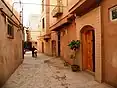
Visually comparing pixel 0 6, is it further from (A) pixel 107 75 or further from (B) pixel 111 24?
(A) pixel 107 75

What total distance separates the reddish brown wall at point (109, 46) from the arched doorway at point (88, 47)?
222cm

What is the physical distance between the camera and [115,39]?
22.3 ft

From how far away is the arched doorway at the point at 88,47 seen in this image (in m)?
10.0

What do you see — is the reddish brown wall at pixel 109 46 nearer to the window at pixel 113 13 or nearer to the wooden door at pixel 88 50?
the window at pixel 113 13

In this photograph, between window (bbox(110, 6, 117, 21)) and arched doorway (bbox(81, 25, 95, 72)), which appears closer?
window (bbox(110, 6, 117, 21))

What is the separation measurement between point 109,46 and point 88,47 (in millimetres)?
3406

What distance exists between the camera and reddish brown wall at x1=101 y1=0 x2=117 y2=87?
270 inches

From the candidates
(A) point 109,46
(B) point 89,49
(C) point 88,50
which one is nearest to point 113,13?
(A) point 109,46

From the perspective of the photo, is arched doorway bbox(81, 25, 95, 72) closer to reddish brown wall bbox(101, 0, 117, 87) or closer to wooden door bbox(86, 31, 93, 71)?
wooden door bbox(86, 31, 93, 71)

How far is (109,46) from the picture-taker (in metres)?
7.31

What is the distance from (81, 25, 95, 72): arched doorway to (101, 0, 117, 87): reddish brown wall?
2.22m

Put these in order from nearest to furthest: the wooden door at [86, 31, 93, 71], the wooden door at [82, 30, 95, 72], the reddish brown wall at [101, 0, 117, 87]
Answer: the reddish brown wall at [101, 0, 117, 87]
the wooden door at [82, 30, 95, 72]
the wooden door at [86, 31, 93, 71]

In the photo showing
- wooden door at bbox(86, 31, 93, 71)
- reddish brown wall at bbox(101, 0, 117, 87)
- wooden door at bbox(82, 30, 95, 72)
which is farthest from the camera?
wooden door at bbox(86, 31, 93, 71)

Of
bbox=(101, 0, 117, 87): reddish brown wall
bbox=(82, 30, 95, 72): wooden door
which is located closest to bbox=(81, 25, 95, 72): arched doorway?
bbox=(82, 30, 95, 72): wooden door
